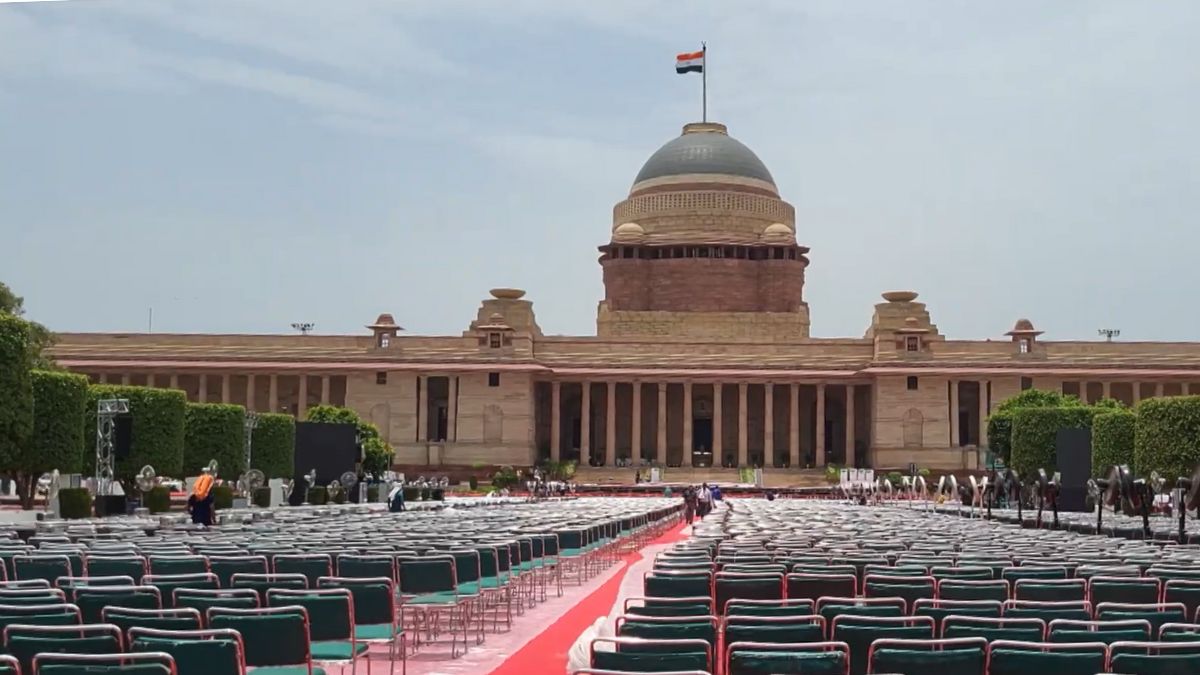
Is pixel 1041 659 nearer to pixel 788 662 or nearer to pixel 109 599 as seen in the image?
pixel 788 662

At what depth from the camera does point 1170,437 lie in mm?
48969

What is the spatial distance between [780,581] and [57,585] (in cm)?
620

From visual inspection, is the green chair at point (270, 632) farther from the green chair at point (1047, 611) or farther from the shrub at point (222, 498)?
the shrub at point (222, 498)

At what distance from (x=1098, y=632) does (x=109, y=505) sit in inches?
1350

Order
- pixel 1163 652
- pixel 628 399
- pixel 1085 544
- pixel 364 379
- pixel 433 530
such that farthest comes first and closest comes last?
pixel 628 399 → pixel 364 379 → pixel 433 530 → pixel 1085 544 → pixel 1163 652

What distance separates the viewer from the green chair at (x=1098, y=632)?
877 centimetres

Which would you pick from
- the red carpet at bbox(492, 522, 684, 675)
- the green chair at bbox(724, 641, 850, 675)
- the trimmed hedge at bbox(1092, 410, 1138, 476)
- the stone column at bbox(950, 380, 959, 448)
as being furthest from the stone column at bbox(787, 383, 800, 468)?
the green chair at bbox(724, 641, 850, 675)

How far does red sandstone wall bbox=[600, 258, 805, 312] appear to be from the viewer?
4397 inches

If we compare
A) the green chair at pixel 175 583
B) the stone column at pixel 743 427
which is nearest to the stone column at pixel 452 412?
the stone column at pixel 743 427

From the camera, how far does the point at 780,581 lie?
12891 mm

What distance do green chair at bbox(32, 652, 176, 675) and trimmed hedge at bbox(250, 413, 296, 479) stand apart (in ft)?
181

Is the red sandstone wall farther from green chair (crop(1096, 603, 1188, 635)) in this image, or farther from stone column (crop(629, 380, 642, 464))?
green chair (crop(1096, 603, 1188, 635))

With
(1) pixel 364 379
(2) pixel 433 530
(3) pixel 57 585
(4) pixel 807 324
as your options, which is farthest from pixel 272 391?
(3) pixel 57 585

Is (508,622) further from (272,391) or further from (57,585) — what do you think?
(272,391)
